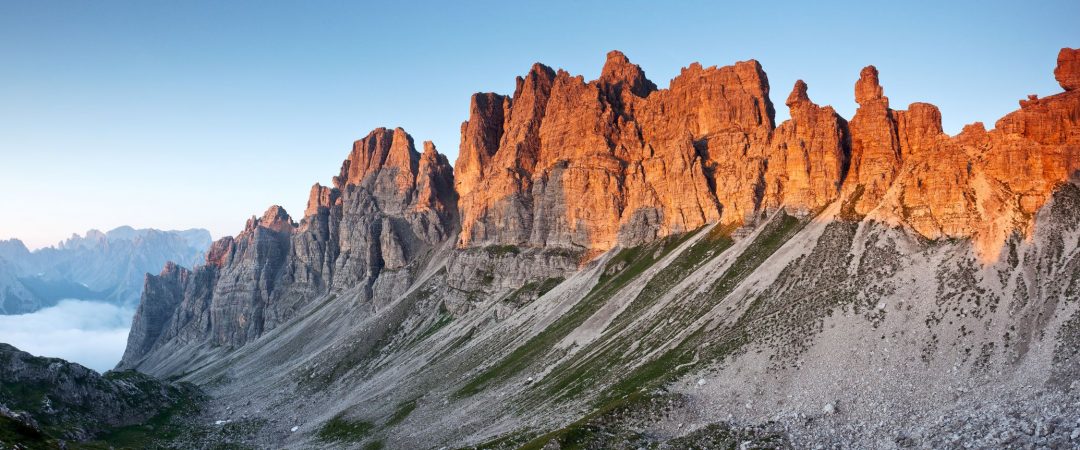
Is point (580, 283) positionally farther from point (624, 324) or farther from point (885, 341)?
point (885, 341)

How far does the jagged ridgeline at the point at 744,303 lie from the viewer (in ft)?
211

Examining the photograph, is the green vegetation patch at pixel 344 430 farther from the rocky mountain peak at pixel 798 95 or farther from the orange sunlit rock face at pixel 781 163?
the rocky mountain peak at pixel 798 95

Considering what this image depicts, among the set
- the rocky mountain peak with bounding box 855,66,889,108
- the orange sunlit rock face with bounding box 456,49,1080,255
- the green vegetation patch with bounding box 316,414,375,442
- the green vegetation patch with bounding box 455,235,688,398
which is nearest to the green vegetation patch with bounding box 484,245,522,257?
the orange sunlit rock face with bounding box 456,49,1080,255

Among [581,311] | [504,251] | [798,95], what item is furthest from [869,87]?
[504,251]

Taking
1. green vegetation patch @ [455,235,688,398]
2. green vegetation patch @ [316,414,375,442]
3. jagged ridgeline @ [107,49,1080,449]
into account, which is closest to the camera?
jagged ridgeline @ [107,49,1080,449]

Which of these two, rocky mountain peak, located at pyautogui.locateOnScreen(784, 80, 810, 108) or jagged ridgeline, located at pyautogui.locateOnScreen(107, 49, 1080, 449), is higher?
rocky mountain peak, located at pyautogui.locateOnScreen(784, 80, 810, 108)

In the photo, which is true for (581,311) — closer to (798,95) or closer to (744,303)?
(744,303)

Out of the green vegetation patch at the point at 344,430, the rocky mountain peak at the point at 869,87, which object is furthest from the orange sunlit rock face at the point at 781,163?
the green vegetation patch at the point at 344,430

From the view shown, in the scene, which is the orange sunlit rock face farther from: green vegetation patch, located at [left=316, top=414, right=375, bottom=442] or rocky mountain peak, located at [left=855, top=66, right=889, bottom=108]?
green vegetation patch, located at [left=316, top=414, right=375, bottom=442]

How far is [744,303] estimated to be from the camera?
100 m

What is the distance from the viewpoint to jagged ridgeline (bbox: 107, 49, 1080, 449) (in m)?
64.4

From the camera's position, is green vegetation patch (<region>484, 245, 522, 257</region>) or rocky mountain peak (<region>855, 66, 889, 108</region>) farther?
green vegetation patch (<region>484, 245, 522, 257</region>)

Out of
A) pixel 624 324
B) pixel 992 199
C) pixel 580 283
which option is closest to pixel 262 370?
pixel 580 283

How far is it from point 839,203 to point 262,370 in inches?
6464
